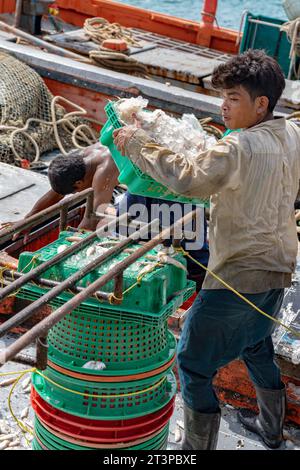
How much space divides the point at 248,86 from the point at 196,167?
53 cm

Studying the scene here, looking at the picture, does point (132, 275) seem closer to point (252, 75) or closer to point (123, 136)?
point (123, 136)

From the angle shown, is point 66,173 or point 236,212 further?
point 66,173

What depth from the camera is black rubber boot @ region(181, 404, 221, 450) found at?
4.04m

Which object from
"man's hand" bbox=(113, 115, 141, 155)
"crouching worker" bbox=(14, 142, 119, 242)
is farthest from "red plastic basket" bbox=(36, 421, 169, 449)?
"crouching worker" bbox=(14, 142, 119, 242)

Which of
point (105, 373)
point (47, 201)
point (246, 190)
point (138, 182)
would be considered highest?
point (246, 190)

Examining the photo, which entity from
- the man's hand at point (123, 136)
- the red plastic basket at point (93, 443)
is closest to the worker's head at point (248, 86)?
the man's hand at point (123, 136)

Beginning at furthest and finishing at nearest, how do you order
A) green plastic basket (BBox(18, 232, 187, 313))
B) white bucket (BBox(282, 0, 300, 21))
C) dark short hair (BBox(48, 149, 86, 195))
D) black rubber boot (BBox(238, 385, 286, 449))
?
white bucket (BBox(282, 0, 300, 21)) < dark short hair (BBox(48, 149, 86, 195)) < black rubber boot (BBox(238, 385, 286, 449)) < green plastic basket (BBox(18, 232, 187, 313))

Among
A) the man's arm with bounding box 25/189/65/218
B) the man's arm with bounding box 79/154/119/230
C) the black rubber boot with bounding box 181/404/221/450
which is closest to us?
the black rubber boot with bounding box 181/404/221/450

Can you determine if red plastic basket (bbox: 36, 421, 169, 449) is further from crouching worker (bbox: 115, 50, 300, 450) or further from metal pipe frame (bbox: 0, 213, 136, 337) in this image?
metal pipe frame (bbox: 0, 213, 136, 337)

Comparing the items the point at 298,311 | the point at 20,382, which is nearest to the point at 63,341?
the point at 20,382

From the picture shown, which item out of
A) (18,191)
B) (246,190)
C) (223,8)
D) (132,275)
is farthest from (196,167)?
(223,8)

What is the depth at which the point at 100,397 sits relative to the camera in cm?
369

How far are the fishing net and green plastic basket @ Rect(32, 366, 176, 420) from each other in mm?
5021

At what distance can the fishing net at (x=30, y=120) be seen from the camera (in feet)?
28.6
